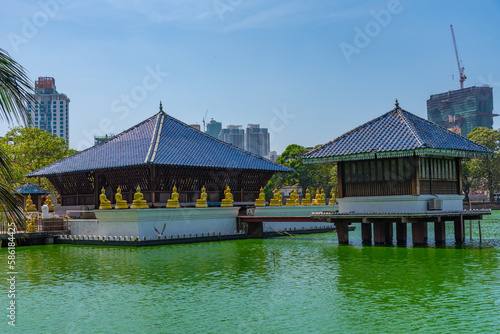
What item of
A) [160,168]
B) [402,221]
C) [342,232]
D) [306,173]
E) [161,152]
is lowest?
[342,232]

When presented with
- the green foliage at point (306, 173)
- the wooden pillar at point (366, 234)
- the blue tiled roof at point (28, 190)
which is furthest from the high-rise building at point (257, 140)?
the wooden pillar at point (366, 234)

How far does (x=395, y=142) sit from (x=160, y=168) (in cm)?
1462

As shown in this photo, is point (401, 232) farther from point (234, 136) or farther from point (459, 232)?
point (234, 136)

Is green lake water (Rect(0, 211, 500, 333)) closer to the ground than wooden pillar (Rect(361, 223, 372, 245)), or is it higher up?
closer to the ground

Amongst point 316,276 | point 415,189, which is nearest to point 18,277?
point 316,276

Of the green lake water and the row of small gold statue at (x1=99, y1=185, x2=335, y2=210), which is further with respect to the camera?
the row of small gold statue at (x1=99, y1=185, x2=335, y2=210)

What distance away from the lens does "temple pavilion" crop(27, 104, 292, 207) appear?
33.7 meters

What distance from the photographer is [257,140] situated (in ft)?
569

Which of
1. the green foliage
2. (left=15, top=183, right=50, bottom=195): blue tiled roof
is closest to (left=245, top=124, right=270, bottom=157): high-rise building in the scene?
the green foliage

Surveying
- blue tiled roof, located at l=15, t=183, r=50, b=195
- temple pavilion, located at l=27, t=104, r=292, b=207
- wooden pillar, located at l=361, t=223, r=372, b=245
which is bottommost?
wooden pillar, located at l=361, t=223, r=372, b=245

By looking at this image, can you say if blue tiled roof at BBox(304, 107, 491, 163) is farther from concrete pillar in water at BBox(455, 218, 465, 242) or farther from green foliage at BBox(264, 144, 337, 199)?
green foliage at BBox(264, 144, 337, 199)

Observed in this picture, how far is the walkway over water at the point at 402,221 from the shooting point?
23656 mm

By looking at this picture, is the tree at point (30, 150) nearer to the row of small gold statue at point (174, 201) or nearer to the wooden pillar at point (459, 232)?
the row of small gold statue at point (174, 201)

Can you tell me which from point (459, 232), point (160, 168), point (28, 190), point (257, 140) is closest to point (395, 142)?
point (459, 232)
